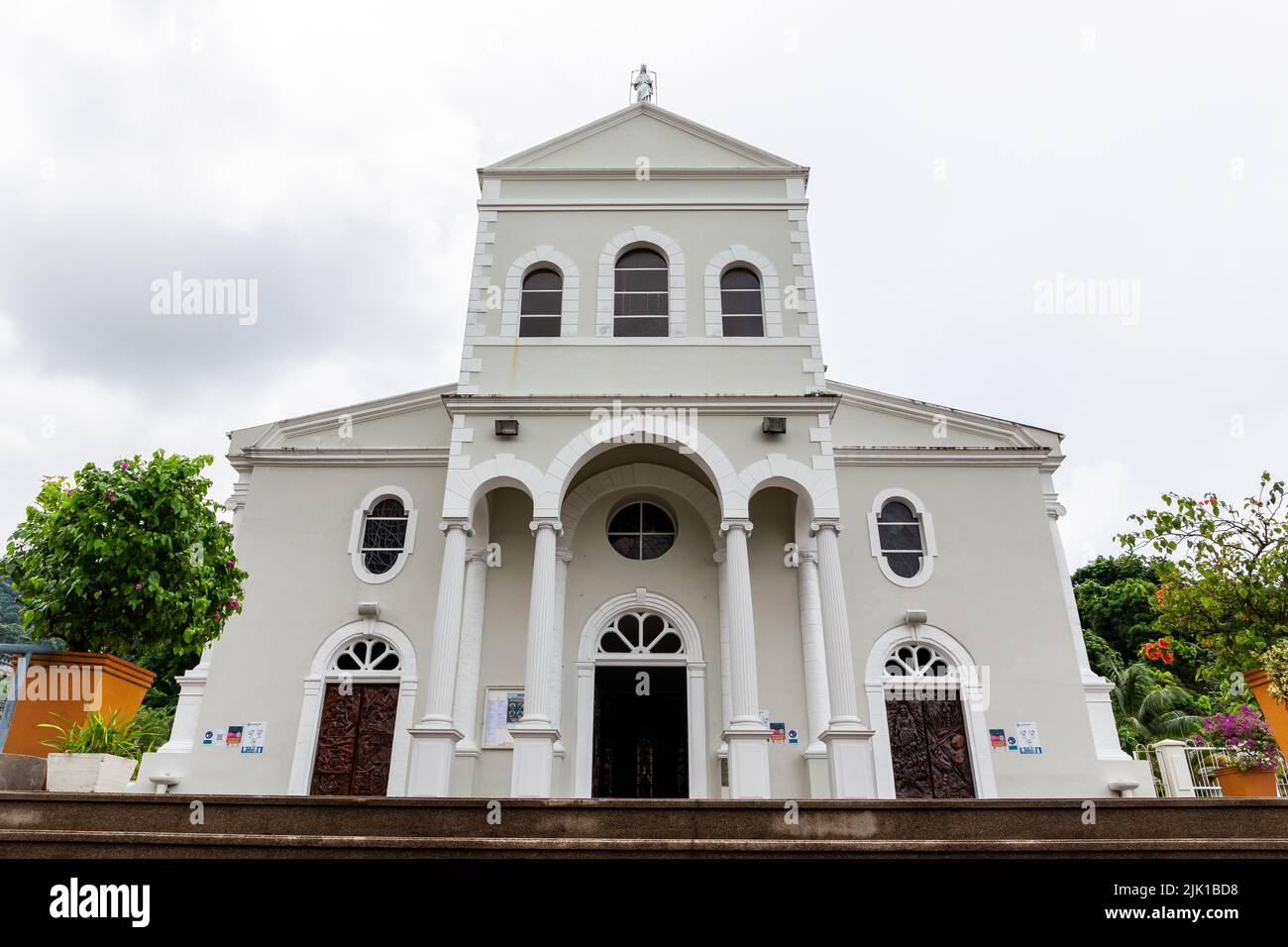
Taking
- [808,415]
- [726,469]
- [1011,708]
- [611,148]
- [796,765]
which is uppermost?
[611,148]

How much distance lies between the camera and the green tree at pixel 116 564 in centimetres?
751

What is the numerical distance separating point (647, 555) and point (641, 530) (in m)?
0.45

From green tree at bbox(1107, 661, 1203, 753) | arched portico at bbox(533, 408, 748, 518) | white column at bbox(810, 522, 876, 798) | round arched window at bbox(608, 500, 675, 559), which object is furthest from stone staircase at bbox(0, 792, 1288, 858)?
green tree at bbox(1107, 661, 1203, 753)

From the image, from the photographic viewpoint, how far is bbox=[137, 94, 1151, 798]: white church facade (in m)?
11.4

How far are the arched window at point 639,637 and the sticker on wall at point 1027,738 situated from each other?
16.3 ft

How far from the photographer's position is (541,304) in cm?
1329

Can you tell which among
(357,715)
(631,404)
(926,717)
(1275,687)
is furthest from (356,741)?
(1275,687)

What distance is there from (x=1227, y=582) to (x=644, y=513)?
7.83 meters

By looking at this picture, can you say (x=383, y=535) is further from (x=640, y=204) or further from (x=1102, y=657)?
(x=1102, y=657)

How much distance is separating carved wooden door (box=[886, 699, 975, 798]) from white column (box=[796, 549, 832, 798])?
1209 millimetres

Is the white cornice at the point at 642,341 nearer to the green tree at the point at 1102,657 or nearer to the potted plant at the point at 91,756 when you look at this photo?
the potted plant at the point at 91,756
